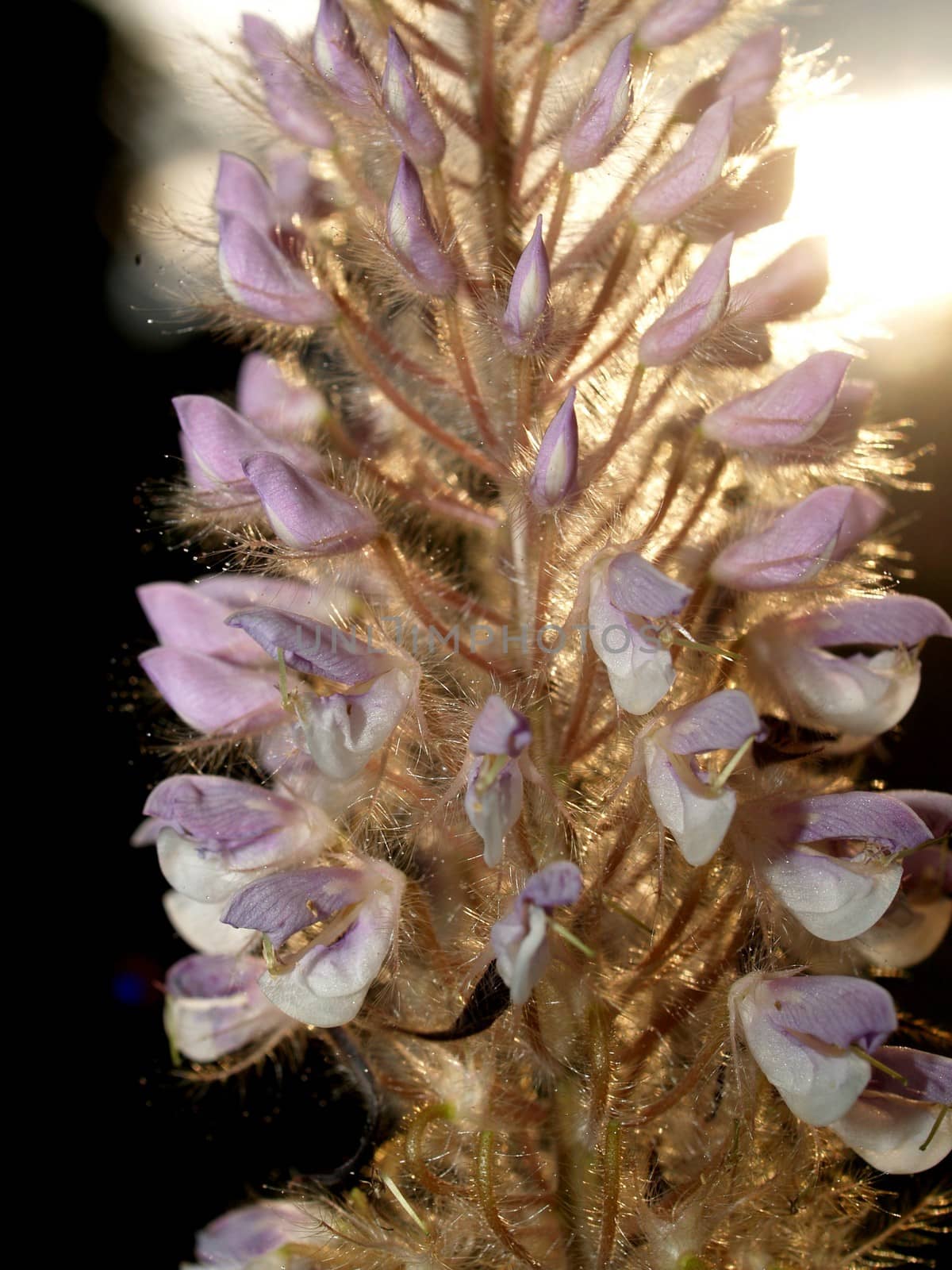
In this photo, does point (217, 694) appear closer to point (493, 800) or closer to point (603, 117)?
point (493, 800)

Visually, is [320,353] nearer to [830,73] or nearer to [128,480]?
[830,73]

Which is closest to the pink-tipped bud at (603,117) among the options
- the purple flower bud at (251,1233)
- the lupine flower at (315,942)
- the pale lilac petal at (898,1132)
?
the lupine flower at (315,942)

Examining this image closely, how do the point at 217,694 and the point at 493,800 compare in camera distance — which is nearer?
the point at 493,800

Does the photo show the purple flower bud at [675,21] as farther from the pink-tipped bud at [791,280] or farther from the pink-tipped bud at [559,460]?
the pink-tipped bud at [559,460]

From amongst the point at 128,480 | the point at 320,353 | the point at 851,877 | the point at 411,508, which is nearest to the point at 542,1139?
the point at 851,877

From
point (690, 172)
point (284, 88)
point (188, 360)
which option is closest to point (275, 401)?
point (284, 88)

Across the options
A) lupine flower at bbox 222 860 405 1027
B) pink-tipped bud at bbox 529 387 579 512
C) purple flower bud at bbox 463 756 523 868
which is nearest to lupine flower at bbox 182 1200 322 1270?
lupine flower at bbox 222 860 405 1027
